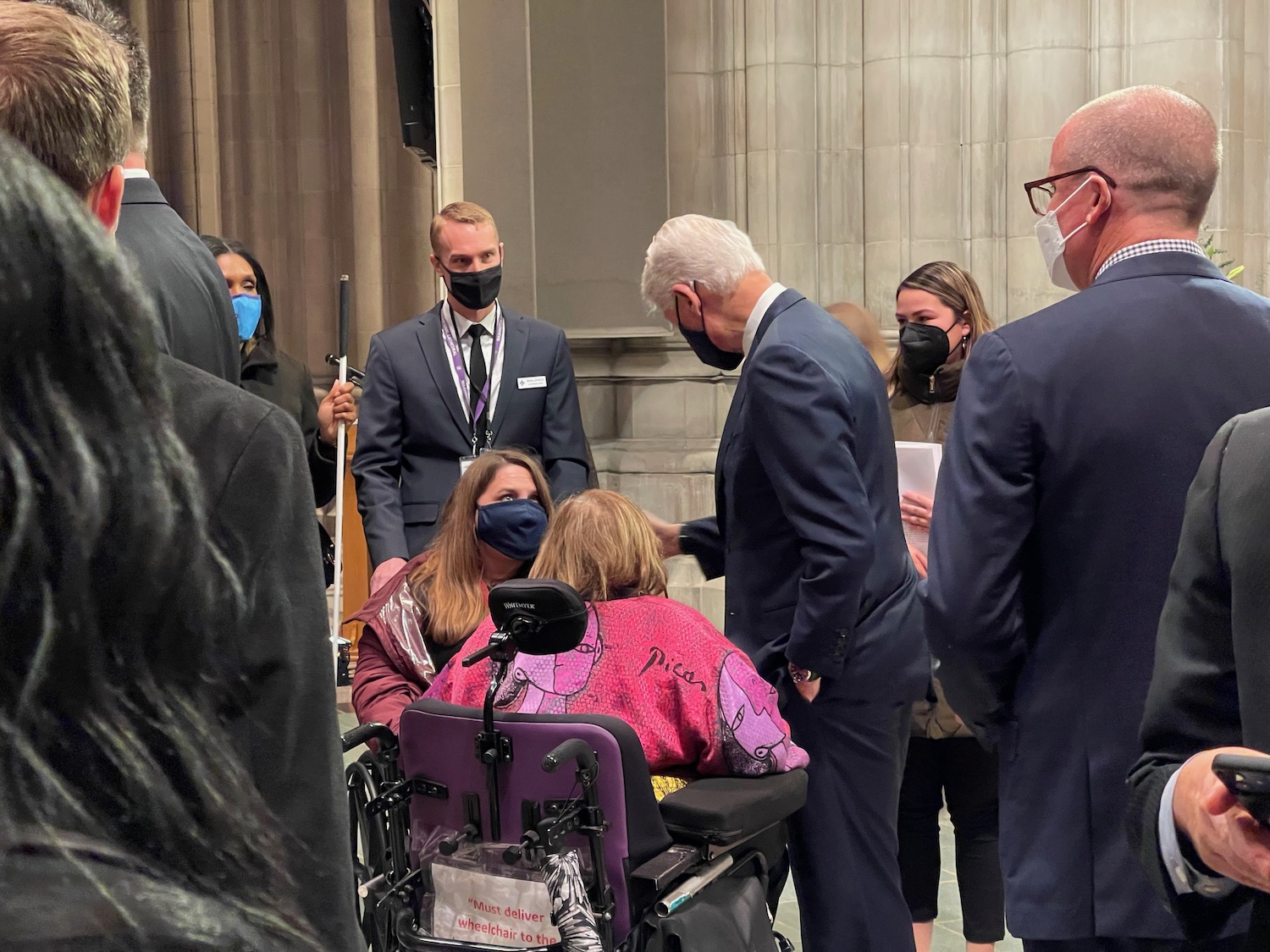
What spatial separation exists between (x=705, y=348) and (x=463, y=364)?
1.25 metres

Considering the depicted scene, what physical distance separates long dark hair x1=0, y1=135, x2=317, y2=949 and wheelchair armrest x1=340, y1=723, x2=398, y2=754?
186 centimetres

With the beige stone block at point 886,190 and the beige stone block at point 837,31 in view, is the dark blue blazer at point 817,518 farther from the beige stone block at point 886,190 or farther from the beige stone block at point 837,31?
the beige stone block at point 837,31

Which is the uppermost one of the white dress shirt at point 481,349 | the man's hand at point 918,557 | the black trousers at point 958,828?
the white dress shirt at point 481,349

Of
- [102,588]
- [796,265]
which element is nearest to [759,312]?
[102,588]

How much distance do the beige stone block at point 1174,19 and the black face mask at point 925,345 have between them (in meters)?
2.93

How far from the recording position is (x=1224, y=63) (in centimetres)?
620

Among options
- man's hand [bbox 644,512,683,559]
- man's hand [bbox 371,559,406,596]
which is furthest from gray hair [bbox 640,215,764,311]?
man's hand [bbox 371,559,406,596]

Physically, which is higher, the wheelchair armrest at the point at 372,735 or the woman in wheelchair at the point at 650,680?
the woman in wheelchair at the point at 650,680

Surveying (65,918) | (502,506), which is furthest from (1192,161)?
(65,918)

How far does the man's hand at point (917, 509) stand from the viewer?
365 centimetres

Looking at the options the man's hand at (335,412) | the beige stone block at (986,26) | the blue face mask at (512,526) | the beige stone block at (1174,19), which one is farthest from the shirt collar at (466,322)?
the beige stone block at (1174,19)

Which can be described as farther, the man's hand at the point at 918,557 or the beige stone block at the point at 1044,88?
the beige stone block at the point at 1044,88

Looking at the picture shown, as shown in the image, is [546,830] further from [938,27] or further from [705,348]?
[938,27]

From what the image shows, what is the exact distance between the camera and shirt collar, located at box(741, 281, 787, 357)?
3.29m
